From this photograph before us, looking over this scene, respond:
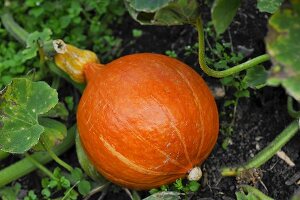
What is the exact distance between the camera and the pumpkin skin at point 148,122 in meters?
1.76

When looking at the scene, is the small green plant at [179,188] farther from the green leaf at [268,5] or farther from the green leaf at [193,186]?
the green leaf at [268,5]

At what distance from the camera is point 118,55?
7.73 feet

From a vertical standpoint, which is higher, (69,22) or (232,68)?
(232,68)

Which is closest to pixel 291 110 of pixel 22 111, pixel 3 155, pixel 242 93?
pixel 242 93

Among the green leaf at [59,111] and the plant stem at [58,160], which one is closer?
the plant stem at [58,160]

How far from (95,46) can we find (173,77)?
2.01ft

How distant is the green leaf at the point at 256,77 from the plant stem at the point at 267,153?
22 centimetres

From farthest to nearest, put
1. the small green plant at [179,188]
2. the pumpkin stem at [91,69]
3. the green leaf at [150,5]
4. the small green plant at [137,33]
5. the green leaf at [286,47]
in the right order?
the small green plant at [137,33] < the pumpkin stem at [91,69] < the small green plant at [179,188] < the green leaf at [150,5] < the green leaf at [286,47]

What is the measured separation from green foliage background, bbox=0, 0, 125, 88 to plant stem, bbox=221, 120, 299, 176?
73cm

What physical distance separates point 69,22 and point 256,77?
87 centimetres

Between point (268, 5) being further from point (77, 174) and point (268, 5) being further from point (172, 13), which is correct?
point (77, 174)

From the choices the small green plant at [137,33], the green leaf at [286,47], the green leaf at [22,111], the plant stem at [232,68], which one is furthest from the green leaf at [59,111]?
the green leaf at [286,47]

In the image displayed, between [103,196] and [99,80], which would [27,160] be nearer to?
[103,196]

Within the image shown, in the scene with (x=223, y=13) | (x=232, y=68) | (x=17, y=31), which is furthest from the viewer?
(x=17, y=31)
